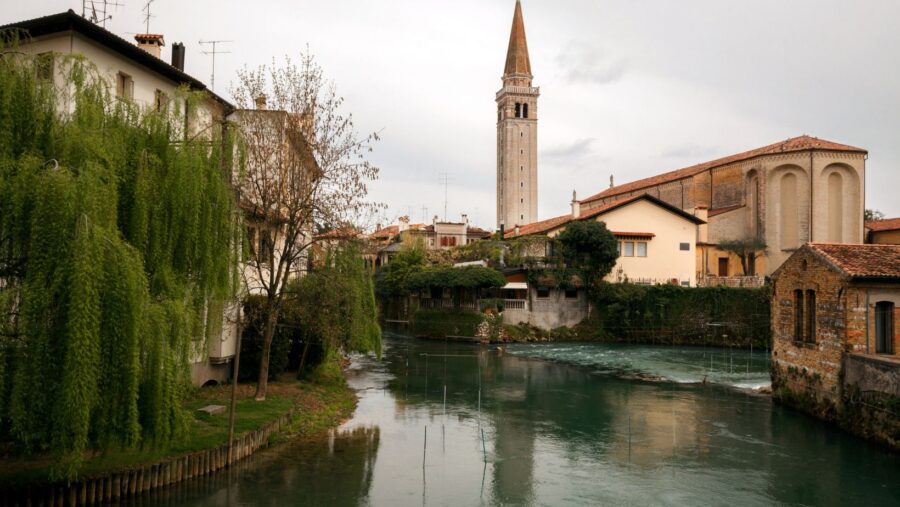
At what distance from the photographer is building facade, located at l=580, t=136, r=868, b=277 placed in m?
60.4

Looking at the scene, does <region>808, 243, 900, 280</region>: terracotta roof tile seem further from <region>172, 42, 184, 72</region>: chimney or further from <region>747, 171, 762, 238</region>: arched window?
<region>747, 171, 762, 238</region>: arched window

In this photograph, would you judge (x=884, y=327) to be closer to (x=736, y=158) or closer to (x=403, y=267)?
(x=403, y=267)

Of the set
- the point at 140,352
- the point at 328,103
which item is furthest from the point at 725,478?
the point at 328,103

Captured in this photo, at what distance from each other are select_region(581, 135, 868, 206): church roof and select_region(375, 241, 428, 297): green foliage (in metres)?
30.8

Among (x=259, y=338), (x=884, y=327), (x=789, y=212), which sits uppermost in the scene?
(x=789, y=212)

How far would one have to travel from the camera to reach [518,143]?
99.6 metres

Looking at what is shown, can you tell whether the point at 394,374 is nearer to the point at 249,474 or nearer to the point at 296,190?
the point at 296,190

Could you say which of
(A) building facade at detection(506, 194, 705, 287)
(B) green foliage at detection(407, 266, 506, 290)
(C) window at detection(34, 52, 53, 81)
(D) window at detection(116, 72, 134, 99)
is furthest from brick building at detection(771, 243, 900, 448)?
(A) building facade at detection(506, 194, 705, 287)

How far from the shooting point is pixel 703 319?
166 feet

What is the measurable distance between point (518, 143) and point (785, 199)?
44.1 meters

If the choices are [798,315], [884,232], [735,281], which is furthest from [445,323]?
[884,232]

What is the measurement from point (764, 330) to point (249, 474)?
4402 cm

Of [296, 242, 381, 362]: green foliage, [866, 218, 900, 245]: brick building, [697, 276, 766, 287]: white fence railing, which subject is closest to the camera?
[296, 242, 381, 362]: green foliage

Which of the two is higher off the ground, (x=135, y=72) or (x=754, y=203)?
(x=754, y=203)
